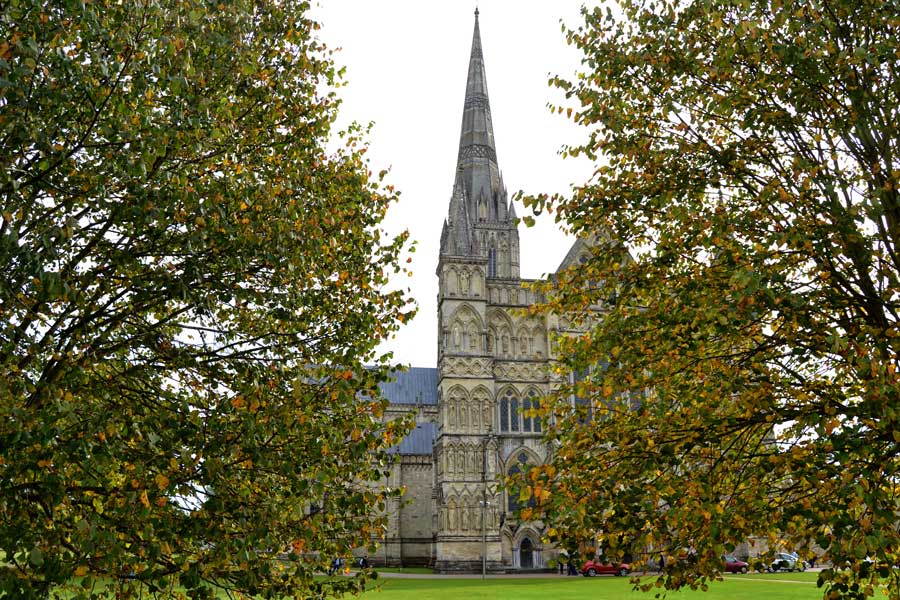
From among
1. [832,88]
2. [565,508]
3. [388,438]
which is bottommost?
[565,508]

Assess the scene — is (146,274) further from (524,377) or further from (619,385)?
(524,377)

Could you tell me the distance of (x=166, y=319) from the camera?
9422 millimetres

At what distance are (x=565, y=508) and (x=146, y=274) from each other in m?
5.29

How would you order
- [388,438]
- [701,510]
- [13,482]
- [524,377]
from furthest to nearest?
[524,377]
[388,438]
[701,510]
[13,482]

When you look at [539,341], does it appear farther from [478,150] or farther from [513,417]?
[478,150]

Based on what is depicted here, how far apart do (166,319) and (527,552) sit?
44448mm

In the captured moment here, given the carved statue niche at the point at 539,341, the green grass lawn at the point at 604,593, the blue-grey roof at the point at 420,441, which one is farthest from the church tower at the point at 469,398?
the green grass lawn at the point at 604,593

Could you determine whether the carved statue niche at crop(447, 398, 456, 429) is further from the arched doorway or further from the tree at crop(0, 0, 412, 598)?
the tree at crop(0, 0, 412, 598)

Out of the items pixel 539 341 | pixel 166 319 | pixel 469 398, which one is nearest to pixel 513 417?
pixel 469 398

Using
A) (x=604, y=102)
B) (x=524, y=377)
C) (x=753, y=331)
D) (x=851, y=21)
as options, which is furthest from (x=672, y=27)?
(x=524, y=377)

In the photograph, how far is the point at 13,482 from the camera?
7066 mm

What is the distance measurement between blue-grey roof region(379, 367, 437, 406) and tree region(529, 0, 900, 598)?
197 feet

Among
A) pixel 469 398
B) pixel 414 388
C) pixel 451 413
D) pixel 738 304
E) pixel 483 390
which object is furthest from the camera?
pixel 414 388

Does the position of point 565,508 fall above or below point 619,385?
below
